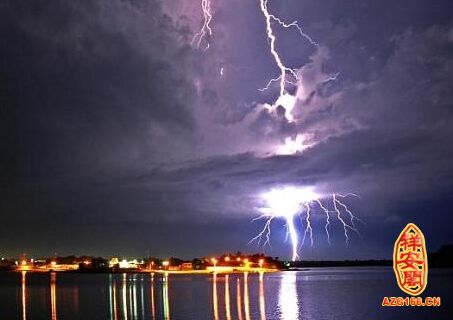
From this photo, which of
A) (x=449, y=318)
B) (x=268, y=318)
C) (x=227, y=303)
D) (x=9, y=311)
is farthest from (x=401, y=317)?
(x=9, y=311)

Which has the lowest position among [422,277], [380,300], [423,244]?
[380,300]

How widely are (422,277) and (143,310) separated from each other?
32614mm

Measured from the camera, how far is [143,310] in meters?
53.0

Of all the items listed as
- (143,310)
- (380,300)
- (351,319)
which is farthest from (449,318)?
(143,310)

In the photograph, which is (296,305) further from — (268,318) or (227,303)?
(268,318)

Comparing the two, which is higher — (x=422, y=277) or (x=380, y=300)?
(x=422, y=277)

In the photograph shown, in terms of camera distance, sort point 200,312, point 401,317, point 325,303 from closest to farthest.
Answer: point 401,317 → point 200,312 → point 325,303

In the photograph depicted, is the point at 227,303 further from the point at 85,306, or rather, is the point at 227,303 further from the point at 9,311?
the point at 9,311

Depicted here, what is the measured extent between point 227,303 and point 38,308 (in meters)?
20.2

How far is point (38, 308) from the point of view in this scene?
185 feet

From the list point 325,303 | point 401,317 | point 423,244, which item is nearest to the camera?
point 423,244

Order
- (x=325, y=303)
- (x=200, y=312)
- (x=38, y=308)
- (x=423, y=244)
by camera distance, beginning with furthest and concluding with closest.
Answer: (x=325, y=303), (x=38, y=308), (x=200, y=312), (x=423, y=244)

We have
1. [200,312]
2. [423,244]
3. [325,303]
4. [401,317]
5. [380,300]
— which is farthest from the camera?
[380,300]

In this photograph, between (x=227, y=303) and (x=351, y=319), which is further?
(x=227, y=303)
